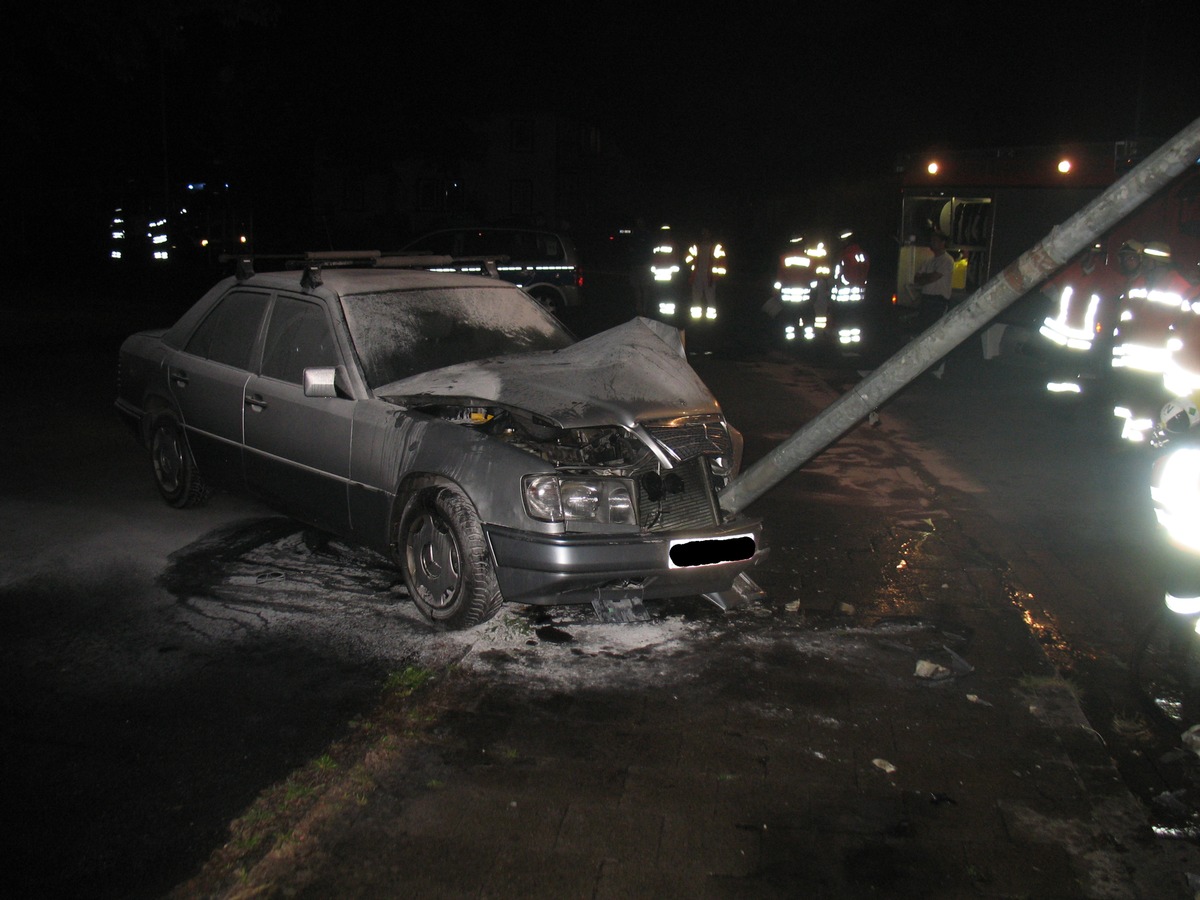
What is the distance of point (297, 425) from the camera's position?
18.7 ft

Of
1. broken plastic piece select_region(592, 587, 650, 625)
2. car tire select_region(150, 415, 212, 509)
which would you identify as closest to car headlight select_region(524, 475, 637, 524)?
broken plastic piece select_region(592, 587, 650, 625)

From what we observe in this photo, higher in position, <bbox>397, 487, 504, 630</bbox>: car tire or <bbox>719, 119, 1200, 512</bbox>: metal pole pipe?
<bbox>719, 119, 1200, 512</bbox>: metal pole pipe

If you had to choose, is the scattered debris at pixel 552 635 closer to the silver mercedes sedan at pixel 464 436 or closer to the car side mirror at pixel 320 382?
the silver mercedes sedan at pixel 464 436

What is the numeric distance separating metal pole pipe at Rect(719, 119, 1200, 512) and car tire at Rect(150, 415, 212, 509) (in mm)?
3499

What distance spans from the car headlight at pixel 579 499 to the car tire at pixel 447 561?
1.09ft

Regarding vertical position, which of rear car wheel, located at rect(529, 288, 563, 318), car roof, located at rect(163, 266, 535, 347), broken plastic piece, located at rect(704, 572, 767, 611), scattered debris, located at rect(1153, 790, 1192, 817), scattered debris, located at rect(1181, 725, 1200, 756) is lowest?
scattered debris, located at rect(1153, 790, 1192, 817)

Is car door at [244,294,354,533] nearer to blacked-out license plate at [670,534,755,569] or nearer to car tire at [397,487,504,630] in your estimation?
car tire at [397,487,504,630]

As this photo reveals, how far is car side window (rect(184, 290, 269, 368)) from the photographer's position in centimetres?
624

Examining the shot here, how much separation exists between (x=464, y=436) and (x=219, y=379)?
2.18 m

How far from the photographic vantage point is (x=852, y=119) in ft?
104

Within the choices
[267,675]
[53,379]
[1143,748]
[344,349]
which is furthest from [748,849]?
[53,379]

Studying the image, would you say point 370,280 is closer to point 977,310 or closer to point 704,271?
point 977,310

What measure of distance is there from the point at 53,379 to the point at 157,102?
23144mm

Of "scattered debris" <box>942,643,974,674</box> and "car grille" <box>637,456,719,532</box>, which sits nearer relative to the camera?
"scattered debris" <box>942,643,974,674</box>
